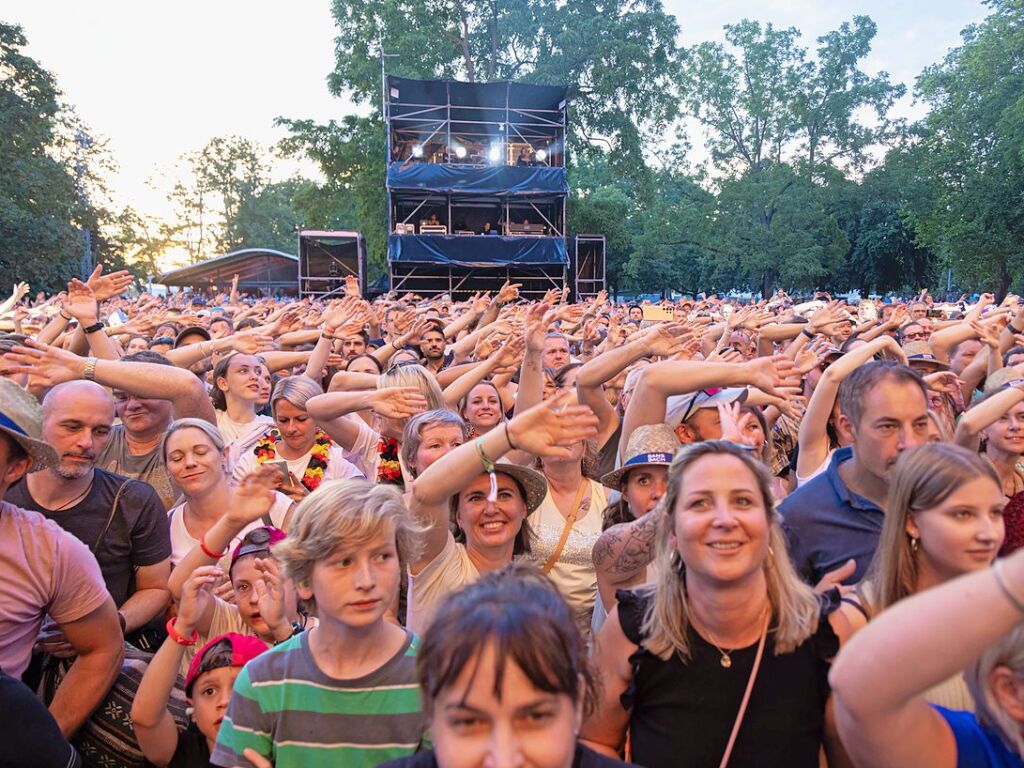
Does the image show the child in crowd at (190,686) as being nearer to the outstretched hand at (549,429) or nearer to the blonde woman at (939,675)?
the outstretched hand at (549,429)

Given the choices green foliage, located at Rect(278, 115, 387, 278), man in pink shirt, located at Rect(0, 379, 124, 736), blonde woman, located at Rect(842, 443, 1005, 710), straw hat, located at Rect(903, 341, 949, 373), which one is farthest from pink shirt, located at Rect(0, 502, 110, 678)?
green foliage, located at Rect(278, 115, 387, 278)

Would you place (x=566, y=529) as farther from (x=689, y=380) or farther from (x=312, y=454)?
(x=312, y=454)

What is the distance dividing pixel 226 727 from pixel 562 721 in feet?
3.06

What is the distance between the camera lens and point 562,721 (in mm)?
1459

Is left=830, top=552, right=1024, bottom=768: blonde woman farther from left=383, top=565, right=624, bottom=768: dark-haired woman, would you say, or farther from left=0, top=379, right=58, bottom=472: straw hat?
left=0, top=379, right=58, bottom=472: straw hat

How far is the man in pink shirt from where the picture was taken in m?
2.21

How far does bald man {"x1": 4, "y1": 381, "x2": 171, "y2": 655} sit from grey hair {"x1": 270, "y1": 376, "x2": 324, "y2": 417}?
1.20 metres

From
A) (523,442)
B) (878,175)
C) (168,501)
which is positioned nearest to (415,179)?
(168,501)

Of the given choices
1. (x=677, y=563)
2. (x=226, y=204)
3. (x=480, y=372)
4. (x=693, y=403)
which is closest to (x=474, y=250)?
(x=480, y=372)

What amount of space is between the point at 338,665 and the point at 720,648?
95 cm

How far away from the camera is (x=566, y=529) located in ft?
10.6

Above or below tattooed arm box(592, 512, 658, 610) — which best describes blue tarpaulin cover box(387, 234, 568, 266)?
above

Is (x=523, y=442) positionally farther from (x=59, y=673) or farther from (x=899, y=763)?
(x=59, y=673)

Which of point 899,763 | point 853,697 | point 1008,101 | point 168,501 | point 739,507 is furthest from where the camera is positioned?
point 1008,101
